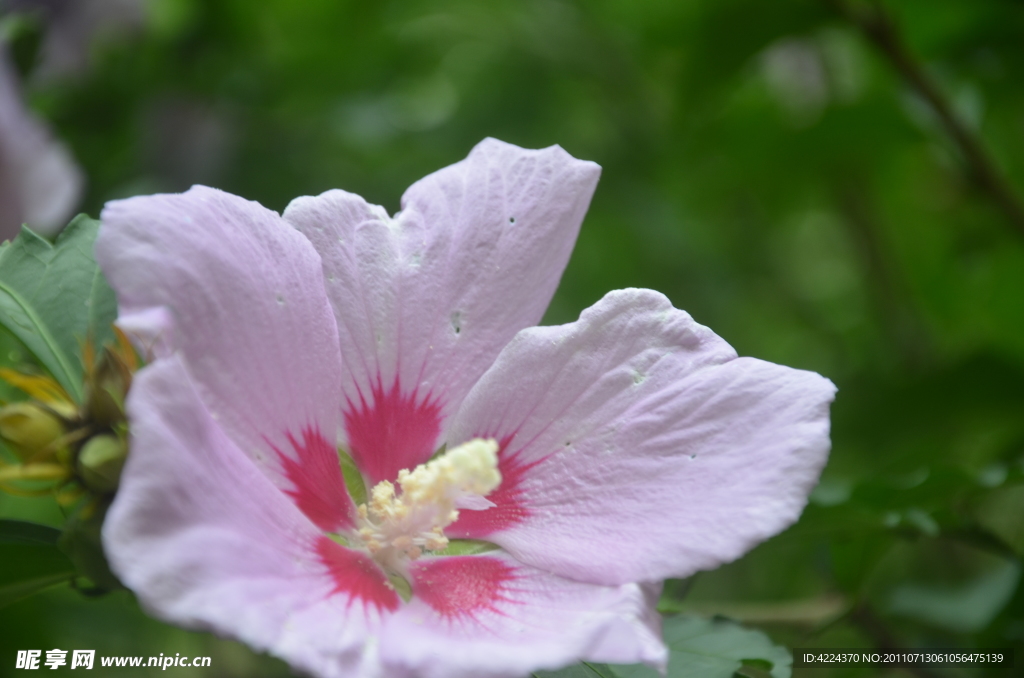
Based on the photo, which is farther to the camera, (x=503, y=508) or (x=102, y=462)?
(x=503, y=508)

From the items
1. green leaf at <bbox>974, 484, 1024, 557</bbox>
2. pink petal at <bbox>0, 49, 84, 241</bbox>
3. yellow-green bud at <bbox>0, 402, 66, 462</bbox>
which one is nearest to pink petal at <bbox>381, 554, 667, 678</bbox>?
yellow-green bud at <bbox>0, 402, 66, 462</bbox>

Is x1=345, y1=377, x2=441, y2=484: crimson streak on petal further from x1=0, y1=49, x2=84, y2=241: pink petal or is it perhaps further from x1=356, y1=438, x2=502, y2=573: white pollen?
x1=0, y1=49, x2=84, y2=241: pink petal

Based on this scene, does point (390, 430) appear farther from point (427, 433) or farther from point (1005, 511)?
point (1005, 511)

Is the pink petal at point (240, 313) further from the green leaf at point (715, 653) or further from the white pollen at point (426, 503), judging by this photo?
the green leaf at point (715, 653)

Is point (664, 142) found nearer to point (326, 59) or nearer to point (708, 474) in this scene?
point (326, 59)

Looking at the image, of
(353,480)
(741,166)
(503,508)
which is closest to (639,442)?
(503,508)

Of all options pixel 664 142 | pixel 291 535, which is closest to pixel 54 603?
pixel 291 535
